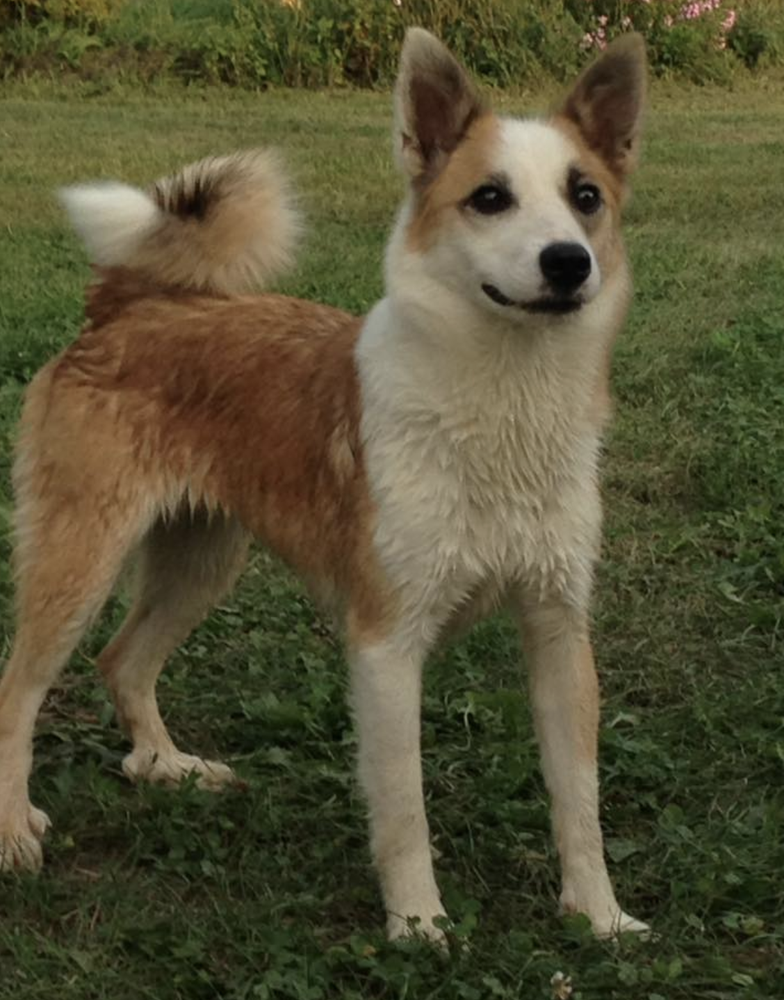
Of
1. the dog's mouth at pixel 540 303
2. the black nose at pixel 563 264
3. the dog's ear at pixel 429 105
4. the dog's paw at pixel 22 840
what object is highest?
the dog's ear at pixel 429 105

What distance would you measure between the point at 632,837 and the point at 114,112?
10664 millimetres

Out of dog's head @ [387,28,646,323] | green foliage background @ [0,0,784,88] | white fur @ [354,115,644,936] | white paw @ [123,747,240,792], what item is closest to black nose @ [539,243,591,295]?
dog's head @ [387,28,646,323]

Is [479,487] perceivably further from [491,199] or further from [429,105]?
[429,105]

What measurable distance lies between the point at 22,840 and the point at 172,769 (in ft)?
1.61

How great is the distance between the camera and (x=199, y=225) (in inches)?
158

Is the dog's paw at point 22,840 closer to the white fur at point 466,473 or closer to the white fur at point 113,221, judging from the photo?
the white fur at point 466,473

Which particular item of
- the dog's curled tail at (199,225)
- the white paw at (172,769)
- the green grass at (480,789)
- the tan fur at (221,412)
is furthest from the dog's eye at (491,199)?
the white paw at (172,769)

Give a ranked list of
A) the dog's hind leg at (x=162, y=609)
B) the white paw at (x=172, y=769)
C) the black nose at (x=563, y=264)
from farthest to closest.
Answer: the dog's hind leg at (x=162, y=609), the white paw at (x=172, y=769), the black nose at (x=563, y=264)

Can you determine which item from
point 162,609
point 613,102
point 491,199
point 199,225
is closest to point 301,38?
point 199,225

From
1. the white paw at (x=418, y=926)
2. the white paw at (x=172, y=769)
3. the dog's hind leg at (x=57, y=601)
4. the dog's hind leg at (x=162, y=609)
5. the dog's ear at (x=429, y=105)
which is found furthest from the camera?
the dog's hind leg at (x=162, y=609)

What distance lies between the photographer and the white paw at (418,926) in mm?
3188

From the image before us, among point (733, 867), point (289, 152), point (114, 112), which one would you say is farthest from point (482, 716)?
point (114, 112)

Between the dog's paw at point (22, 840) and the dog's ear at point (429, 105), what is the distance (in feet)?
5.27

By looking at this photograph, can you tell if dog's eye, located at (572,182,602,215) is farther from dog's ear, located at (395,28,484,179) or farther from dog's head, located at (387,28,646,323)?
dog's ear, located at (395,28,484,179)
